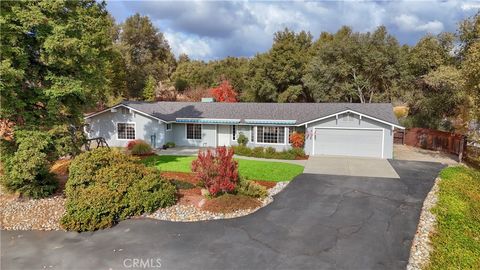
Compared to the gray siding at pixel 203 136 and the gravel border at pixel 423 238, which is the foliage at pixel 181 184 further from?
the gray siding at pixel 203 136

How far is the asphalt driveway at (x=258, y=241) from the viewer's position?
8656 millimetres

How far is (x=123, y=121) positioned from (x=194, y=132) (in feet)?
19.5

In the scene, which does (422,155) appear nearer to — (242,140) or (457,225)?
(242,140)

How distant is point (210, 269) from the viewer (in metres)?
8.30

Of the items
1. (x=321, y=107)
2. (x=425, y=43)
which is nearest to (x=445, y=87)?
(x=425, y=43)

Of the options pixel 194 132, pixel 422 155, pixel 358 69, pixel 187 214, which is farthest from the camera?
pixel 358 69

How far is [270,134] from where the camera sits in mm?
25234

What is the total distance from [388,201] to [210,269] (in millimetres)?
8473

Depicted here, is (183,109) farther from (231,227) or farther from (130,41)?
(130,41)

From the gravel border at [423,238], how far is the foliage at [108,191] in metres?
8.57

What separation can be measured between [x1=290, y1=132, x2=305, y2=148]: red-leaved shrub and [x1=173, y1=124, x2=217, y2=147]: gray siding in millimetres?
6593

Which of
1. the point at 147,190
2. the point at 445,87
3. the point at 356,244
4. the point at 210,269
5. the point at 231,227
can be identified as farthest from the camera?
the point at 445,87

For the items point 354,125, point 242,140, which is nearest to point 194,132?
point 242,140

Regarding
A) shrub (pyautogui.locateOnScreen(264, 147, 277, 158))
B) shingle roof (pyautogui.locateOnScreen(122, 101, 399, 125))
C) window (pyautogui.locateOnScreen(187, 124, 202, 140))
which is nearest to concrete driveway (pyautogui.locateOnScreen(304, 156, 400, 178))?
shrub (pyautogui.locateOnScreen(264, 147, 277, 158))
